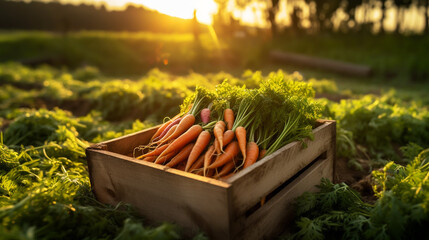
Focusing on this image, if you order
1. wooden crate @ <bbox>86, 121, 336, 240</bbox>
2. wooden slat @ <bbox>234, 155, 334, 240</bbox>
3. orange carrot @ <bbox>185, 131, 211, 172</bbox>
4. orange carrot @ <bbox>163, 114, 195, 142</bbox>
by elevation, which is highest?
orange carrot @ <bbox>163, 114, 195, 142</bbox>

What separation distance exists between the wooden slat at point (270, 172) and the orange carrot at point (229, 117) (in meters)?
0.51

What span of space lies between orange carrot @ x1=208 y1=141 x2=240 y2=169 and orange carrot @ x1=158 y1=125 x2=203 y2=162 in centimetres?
32

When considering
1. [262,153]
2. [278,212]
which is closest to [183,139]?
[262,153]

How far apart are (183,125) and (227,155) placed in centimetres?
56

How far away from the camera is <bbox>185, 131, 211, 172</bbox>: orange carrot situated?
2.40 metres

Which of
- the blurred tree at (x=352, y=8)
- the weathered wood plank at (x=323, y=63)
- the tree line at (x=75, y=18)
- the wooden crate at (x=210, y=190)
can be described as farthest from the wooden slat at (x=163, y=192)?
the tree line at (x=75, y=18)

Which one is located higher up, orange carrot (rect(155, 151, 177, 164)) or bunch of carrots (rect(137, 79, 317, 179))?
bunch of carrots (rect(137, 79, 317, 179))

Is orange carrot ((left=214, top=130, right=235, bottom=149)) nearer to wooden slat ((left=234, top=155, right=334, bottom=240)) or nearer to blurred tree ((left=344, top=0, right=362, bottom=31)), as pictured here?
wooden slat ((left=234, top=155, right=334, bottom=240))

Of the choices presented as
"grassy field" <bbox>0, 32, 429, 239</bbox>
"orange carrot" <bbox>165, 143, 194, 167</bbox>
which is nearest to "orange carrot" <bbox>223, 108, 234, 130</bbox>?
"orange carrot" <bbox>165, 143, 194, 167</bbox>

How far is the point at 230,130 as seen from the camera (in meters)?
2.52

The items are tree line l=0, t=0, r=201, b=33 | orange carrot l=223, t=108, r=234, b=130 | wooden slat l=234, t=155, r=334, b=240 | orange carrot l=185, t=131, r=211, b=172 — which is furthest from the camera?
tree line l=0, t=0, r=201, b=33

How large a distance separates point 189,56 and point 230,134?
62.4 ft

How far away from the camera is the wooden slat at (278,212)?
212 centimetres

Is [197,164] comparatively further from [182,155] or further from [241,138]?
[241,138]
